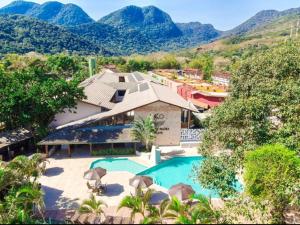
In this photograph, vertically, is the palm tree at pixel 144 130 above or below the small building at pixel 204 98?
below

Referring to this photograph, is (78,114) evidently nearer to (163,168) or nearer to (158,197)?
(163,168)

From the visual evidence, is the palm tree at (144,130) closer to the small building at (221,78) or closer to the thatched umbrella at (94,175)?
the thatched umbrella at (94,175)

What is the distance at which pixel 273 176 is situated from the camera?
1414cm

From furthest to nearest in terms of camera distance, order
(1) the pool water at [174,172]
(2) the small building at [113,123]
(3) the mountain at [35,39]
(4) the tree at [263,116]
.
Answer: (3) the mountain at [35,39]
(2) the small building at [113,123]
(1) the pool water at [174,172]
(4) the tree at [263,116]

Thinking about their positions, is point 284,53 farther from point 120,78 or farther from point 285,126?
point 120,78

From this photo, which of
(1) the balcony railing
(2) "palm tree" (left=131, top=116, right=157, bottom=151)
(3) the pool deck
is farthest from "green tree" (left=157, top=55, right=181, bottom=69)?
(3) the pool deck

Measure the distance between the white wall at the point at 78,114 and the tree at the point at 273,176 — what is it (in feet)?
64.9

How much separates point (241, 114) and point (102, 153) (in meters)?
13.7

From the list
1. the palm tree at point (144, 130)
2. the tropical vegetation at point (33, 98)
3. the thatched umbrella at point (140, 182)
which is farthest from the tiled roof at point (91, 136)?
the thatched umbrella at point (140, 182)

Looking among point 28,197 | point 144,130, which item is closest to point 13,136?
point 144,130

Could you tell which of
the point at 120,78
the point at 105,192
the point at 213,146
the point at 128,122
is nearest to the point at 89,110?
the point at 128,122

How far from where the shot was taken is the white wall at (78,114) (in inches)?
1199

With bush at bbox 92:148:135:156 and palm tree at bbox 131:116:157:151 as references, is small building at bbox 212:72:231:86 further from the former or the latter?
bush at bbox 92:148:135:156

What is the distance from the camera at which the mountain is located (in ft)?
469
